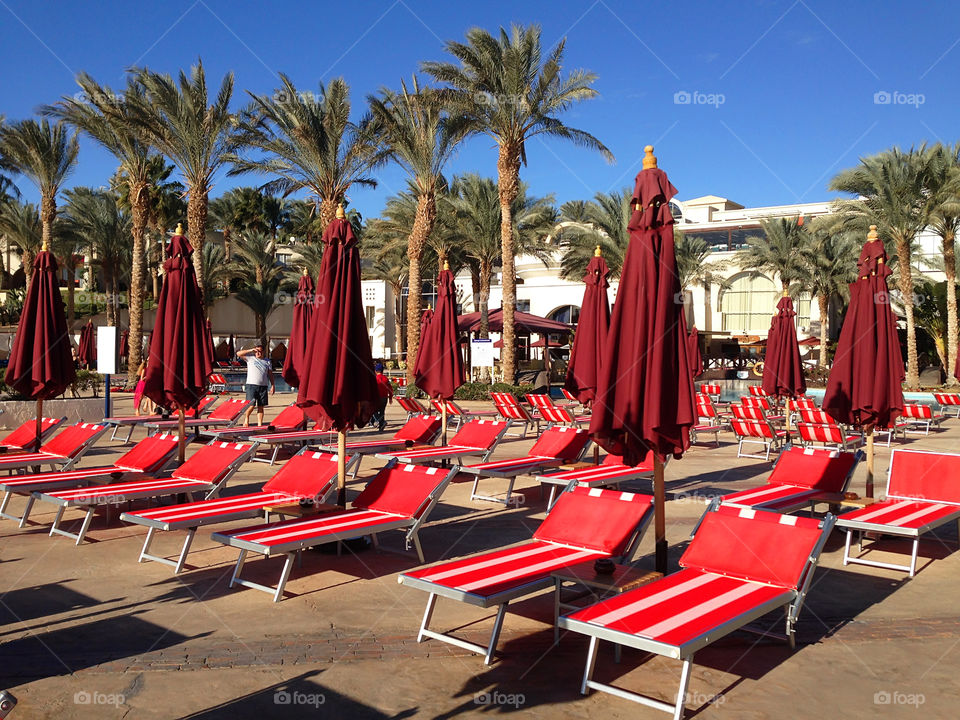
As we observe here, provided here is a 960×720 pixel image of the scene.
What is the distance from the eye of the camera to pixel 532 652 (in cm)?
475

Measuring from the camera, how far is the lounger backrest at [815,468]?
312 inches

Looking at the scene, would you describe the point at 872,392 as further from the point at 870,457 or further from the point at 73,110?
the point at 73,110

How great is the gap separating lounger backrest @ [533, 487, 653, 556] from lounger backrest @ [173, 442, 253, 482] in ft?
11.5

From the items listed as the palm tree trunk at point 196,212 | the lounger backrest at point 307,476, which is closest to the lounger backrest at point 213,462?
the lounger backrest at point 307,476

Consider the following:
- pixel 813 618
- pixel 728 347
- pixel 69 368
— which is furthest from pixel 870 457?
pixel 728 347

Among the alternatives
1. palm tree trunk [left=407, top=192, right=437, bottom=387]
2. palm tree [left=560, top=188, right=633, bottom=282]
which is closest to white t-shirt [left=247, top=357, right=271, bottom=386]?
palm tree trunk [left=407, top=192, right=437, bottom=387]

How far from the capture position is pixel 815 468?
26.7ft

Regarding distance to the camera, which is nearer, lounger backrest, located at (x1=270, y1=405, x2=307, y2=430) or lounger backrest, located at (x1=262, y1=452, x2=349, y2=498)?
lounger backrest, located at (x1=262, y1=452, x2=349, y2=498)

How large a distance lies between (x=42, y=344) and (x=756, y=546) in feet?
30.5

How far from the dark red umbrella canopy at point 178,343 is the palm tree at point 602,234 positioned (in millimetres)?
22564

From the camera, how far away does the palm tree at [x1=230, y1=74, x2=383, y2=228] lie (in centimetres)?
2277

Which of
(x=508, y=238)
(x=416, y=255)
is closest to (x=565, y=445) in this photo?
(x=508, y=238)

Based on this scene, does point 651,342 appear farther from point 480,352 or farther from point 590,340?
point 480,352

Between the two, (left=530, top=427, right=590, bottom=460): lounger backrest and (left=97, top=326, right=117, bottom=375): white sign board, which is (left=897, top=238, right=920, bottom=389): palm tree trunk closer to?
(left=530, top=427, right=590, bottom=460): lounger backrest
